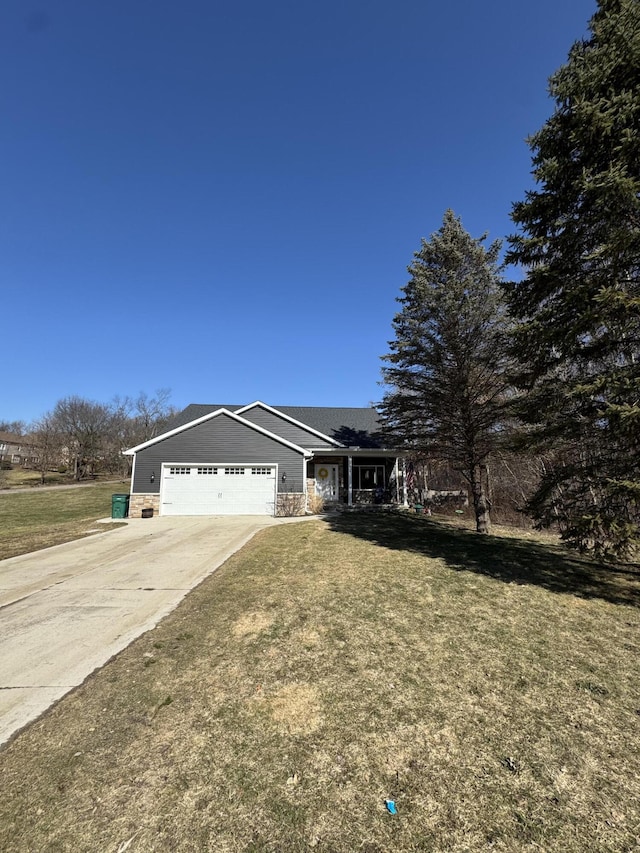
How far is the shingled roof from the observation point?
69.5ft

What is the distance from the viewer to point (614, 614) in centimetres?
552

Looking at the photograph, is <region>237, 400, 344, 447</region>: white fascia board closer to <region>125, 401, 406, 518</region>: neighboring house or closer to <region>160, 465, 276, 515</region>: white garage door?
<region>125, 401, 406, 518</region>: neighboring house

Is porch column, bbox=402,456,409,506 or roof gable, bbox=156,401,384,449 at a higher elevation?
roof gable, bbox=156,401,384,449

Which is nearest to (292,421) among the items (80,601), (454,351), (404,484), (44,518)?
(404,484)

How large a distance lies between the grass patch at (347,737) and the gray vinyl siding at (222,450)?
12.4 meters

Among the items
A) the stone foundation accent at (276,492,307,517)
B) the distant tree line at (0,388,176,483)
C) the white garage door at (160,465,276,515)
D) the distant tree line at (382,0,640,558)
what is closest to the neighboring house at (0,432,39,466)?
the distant tree line at (0,388,176,483)

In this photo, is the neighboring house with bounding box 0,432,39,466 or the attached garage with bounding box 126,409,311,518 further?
the neighboring house with bounding box 0,432,39,466

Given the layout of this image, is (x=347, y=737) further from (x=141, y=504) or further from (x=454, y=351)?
(x=141, y=504)

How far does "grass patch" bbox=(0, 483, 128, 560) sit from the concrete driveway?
3.59ft

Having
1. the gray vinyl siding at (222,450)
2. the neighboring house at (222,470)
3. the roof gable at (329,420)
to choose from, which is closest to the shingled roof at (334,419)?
the roof gable at (329,420)

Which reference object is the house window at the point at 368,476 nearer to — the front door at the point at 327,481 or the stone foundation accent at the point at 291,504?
the front door at the point at 327,481

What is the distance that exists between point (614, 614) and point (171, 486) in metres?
16.3

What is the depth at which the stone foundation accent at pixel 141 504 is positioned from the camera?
17.0 metres

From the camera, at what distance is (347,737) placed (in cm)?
303
